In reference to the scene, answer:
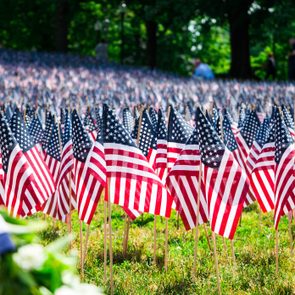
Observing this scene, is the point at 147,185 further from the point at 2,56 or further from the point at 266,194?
the point at 2,56

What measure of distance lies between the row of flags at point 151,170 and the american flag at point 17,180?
0.01 meters

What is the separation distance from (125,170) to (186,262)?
142 centimetres

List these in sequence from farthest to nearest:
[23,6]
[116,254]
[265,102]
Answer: [23,6] < [265,102] < [116,254]

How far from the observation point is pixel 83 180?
686 centimetres

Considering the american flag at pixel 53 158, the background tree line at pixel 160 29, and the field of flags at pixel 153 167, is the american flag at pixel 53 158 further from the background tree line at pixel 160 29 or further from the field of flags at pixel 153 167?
the background tree line at pixel 160 29

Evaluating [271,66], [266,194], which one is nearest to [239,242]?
[266,194]

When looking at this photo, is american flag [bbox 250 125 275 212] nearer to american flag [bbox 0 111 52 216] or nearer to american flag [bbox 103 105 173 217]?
american flag [bbox 103 105 173 217]

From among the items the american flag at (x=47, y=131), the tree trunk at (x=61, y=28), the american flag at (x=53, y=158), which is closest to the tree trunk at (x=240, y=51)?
the tree trunk at (x=61, y=28)

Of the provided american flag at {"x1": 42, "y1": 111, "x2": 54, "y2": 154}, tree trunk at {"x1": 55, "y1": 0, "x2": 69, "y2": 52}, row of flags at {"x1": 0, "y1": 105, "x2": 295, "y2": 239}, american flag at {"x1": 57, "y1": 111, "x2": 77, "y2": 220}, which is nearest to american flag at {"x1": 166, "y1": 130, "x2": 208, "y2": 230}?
row of flags at {"x1": 0, "y1": 105, "x2": 295, "y2": 239}

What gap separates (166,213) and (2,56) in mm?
21149

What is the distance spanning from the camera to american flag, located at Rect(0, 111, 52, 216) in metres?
7.09

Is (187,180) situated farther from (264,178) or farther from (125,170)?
(264,178)

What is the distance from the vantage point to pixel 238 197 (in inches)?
255

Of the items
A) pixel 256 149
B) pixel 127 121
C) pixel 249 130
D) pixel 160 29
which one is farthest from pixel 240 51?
pixel 256 149
